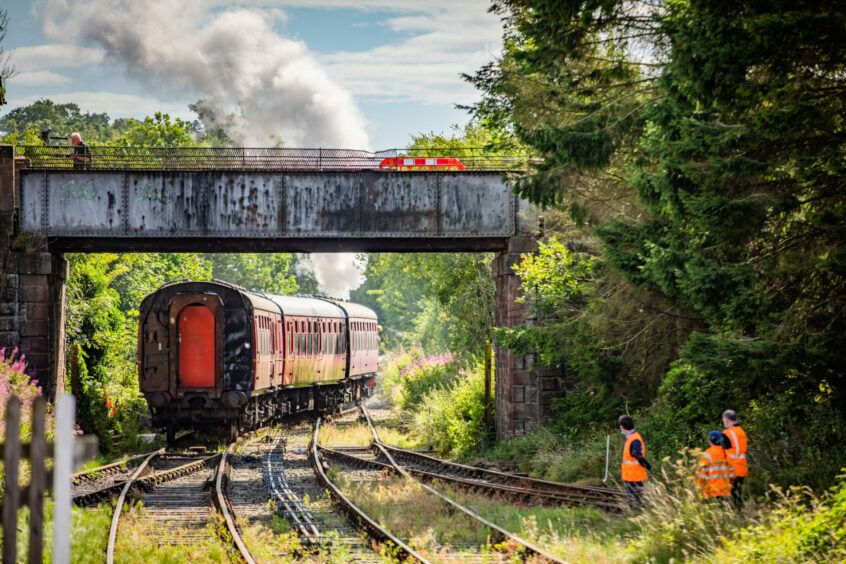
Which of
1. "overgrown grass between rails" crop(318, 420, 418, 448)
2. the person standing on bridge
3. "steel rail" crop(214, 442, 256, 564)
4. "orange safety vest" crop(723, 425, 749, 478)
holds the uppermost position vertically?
the person standing on bridge

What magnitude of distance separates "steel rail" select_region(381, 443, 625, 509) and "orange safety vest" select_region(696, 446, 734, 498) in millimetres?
2253

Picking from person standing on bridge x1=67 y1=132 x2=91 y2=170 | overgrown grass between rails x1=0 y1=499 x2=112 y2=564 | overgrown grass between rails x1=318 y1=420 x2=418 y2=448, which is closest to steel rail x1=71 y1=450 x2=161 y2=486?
overgrown grass between rails x1=0 y1=499 x2=112 y2=564

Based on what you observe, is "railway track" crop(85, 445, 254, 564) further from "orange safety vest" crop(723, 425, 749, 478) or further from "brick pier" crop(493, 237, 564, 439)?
"brick pier" crop(493, 237, 564, 439)

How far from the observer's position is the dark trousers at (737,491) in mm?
12219

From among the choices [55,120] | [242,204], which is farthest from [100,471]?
[55,120]

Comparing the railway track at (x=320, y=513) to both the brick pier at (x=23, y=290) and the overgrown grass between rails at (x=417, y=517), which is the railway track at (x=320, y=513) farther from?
the brick pier at (x=23, y=290)

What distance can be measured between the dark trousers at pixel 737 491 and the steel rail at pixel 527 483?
222 cm

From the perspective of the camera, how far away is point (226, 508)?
1551cm

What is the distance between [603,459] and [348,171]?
985 centimetres

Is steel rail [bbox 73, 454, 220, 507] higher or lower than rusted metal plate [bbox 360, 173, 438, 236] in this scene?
Answer: lower

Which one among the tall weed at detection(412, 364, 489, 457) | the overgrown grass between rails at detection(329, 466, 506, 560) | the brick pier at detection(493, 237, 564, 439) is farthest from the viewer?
the tall weed at detection(412, 364, 489, 457)

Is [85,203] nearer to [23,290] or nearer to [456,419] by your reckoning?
[23,290]

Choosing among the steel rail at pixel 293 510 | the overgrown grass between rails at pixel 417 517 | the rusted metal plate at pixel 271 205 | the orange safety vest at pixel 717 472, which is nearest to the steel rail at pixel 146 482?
the steel rail at pixel 293 510

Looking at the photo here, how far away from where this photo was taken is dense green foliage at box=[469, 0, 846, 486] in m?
11.8
